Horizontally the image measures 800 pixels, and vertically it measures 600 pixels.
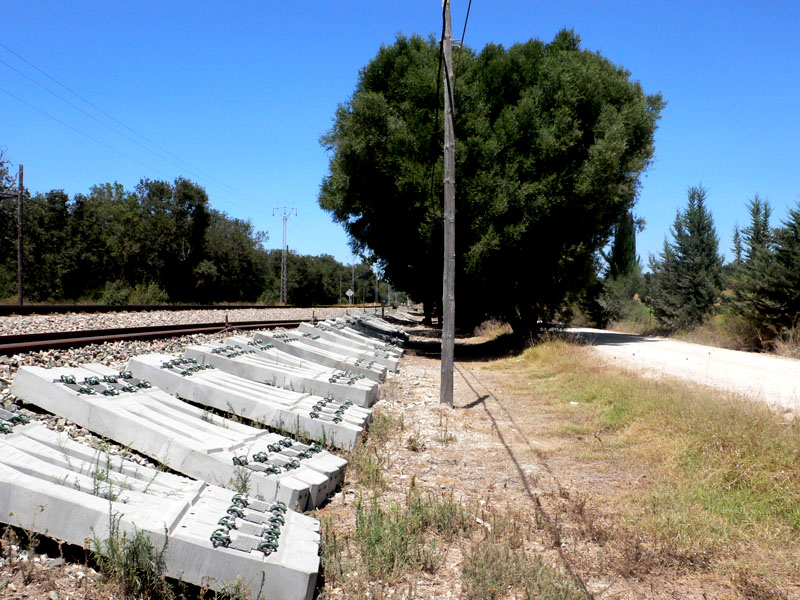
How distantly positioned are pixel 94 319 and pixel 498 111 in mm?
12182

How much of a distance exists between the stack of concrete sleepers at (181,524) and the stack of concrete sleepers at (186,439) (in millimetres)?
684

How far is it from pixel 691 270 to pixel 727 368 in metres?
14.9

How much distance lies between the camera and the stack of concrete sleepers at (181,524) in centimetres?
298

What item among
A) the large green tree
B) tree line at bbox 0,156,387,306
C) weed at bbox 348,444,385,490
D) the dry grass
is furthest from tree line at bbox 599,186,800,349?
tree line at bbox 0,156,387,306

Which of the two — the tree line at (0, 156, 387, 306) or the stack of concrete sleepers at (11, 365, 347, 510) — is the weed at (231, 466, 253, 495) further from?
the tree line at (0, 156, 387, 306)

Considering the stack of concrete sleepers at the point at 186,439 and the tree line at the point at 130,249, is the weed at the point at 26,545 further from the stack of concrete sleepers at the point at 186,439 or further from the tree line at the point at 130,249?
the tree line at the point at 130,249

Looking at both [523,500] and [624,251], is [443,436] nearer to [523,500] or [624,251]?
[523,500]

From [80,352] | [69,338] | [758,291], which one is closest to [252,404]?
[80,352]

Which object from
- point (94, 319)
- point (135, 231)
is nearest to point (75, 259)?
point (135, 231)

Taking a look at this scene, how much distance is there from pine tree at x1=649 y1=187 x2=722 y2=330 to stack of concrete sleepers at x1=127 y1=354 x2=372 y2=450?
71.5ft

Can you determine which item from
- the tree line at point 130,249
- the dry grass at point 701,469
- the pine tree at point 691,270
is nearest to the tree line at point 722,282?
the pine tree at point 691,270

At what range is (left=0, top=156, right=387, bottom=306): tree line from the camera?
39.1 m

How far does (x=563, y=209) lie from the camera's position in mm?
16219

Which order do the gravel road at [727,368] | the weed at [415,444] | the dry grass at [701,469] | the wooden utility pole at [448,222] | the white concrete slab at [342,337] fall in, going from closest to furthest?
the dry grass at [701,469] < the weed at [415,444] < the gravel road at [727,368] < the wooden utility pole at [448,222] < the white concrete slab at [342,337]
